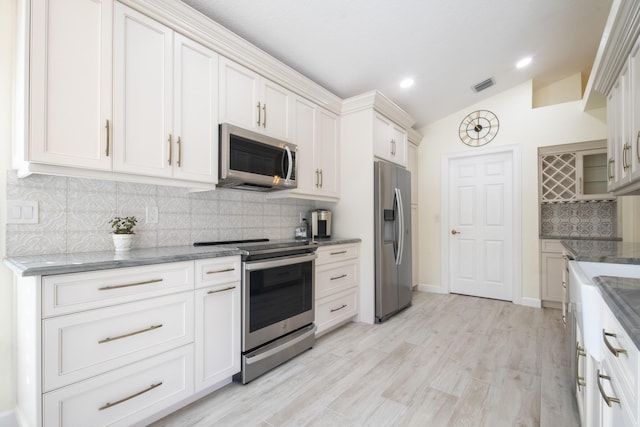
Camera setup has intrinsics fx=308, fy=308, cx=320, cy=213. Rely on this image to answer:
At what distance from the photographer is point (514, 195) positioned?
403 centimetres

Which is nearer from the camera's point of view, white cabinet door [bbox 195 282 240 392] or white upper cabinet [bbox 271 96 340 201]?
white cabinet door [bbox 195 282 240 392]

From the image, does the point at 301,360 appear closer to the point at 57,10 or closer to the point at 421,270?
the point at 57,10

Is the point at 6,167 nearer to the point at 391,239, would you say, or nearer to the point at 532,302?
the point at 391,239

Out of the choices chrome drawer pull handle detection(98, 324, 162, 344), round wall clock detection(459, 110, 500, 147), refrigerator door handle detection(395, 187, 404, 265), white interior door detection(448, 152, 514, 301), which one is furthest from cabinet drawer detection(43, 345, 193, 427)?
round wall clock detection(459, 110, 500, 147)

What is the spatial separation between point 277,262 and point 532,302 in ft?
11.5

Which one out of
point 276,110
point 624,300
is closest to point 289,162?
point 276,110

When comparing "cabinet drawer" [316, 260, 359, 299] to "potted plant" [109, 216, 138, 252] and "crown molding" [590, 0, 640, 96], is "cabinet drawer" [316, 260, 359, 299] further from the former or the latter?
"crown molding" [590, 0, 640, 96]

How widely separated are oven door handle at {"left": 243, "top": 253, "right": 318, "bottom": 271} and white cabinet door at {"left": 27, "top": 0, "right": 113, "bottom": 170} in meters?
0.97

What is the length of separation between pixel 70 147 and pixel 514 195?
14.9 feet

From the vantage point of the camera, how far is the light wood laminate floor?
1718 millimetres

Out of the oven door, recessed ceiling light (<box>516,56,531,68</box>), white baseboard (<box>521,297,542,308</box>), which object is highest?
recessed ceiling light (<box>516,56,531,68</box>)

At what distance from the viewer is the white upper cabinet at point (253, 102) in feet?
7.30

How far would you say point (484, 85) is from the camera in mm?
3873

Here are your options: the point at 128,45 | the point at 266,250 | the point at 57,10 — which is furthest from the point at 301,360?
the point at 57,10
